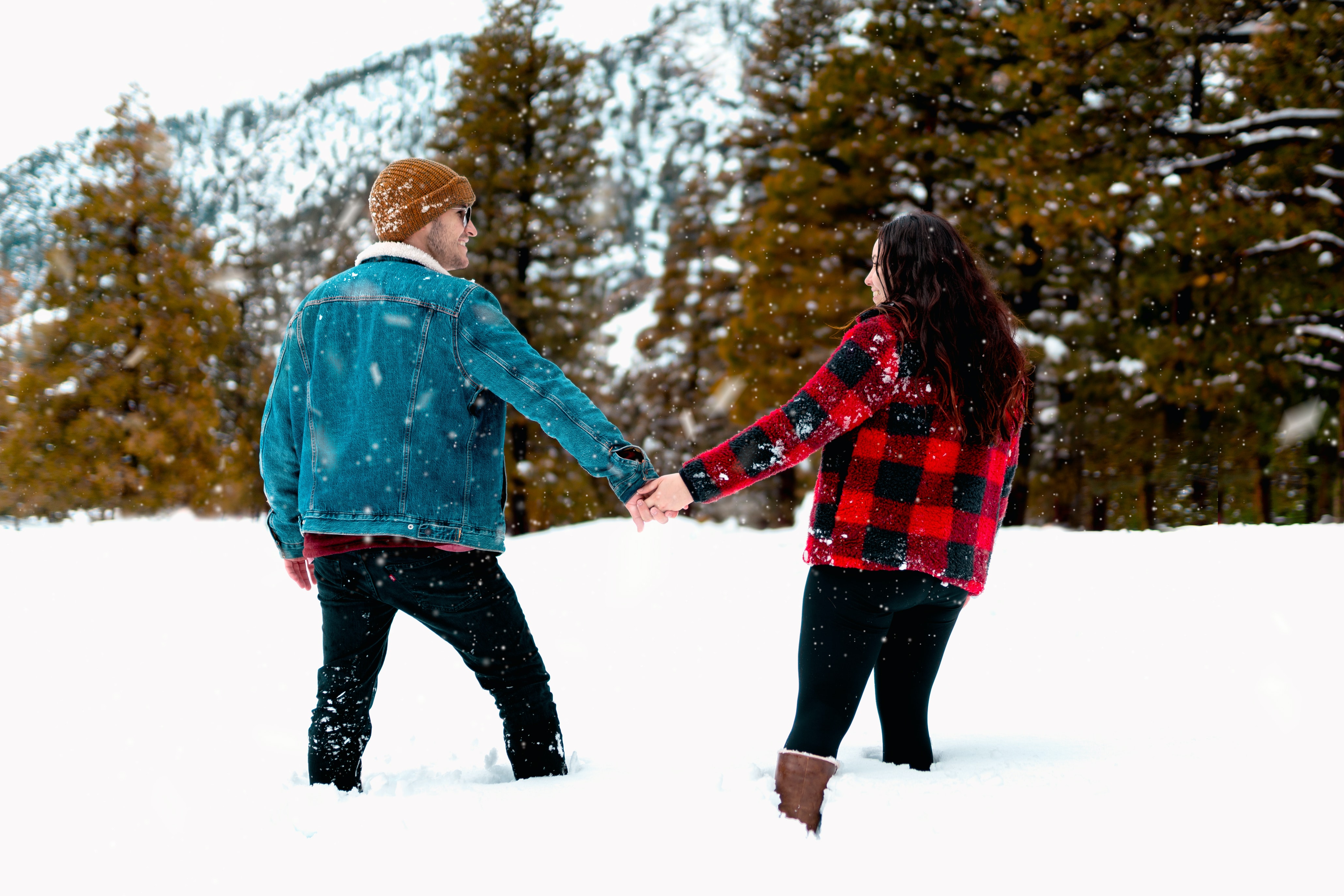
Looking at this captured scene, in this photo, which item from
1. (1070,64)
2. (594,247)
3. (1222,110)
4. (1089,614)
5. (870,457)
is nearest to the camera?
(870,457)

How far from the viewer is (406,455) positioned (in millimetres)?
2904

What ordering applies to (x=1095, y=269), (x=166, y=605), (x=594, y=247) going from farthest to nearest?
(x=594, y=247), (x=1095, y=269), (x=166, y=605)

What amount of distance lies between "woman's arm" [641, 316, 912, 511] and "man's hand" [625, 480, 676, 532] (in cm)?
14

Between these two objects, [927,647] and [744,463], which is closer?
[744,463]

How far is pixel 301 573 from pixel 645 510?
1.42 meters

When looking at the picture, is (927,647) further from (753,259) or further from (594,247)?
(594,247)

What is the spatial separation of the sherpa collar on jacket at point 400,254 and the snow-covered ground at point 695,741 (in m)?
1.77

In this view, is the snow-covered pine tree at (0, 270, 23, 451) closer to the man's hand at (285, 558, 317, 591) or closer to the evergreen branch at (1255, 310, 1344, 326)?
the man's hand at (285, 558, 317, 591)

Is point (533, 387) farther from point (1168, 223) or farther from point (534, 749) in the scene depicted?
point (1168, 223)

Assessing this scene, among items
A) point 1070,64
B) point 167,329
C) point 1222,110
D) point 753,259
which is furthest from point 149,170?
point 1222,110

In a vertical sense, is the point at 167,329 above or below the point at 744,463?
above

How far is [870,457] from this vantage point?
110 inches

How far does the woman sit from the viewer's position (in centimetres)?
273

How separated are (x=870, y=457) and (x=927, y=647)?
0.79m
